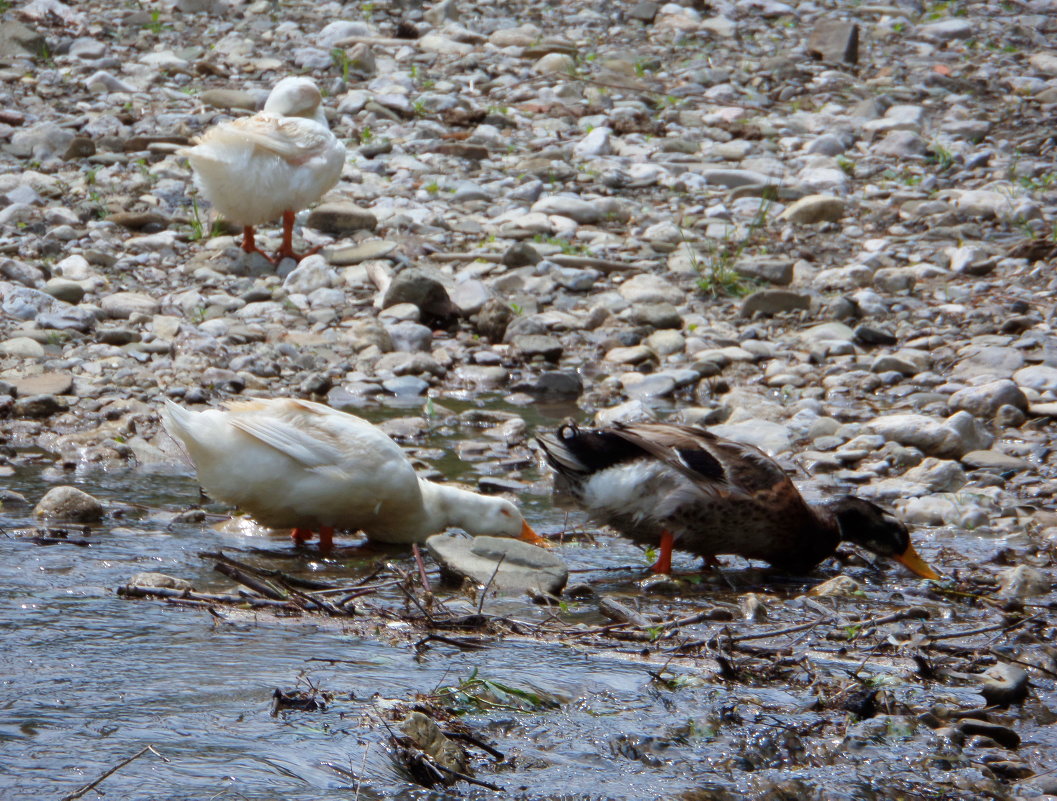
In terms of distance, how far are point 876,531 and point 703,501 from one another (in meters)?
0.74

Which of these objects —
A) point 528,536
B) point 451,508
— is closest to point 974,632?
point 528,536

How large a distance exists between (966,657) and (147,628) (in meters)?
2.36

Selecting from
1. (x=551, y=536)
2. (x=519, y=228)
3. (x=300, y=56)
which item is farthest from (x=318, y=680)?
(x=300, y=56)

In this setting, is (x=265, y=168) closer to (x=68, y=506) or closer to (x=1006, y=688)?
(x=68, y=506)

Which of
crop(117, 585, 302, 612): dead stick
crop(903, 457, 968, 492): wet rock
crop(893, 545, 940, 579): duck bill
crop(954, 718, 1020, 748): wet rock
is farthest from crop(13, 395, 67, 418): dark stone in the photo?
crop(954, 718, 1020, 748): wet rock

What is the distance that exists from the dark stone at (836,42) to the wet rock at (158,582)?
10.7 meters

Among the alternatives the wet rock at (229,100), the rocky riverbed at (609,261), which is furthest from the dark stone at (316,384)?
the wet rock at (229,100)

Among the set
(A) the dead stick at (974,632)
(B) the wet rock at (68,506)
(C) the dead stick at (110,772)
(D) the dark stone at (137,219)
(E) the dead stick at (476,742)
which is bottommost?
(D) the dark stone at (137,219)

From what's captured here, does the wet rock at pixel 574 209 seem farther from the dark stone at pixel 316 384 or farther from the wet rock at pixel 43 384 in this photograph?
the wet rock at pixel 43 384

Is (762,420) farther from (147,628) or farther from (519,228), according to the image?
(147,628)

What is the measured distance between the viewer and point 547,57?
12633 millimetres

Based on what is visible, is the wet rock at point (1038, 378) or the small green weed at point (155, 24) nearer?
the wet rock at point (1038, 378)

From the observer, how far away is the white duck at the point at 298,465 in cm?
485

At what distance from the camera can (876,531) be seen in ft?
16.9
